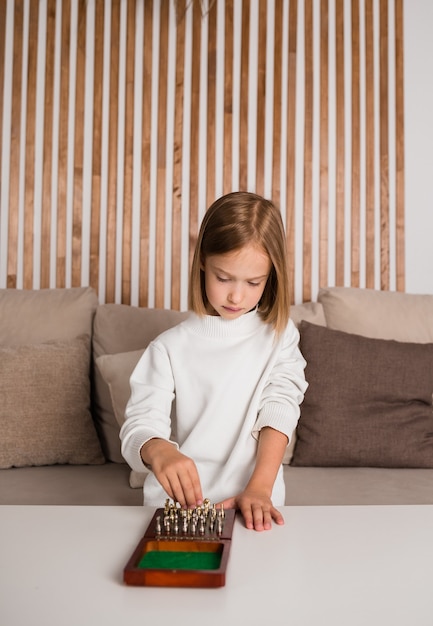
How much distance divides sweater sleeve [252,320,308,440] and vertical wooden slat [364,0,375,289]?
1332mm

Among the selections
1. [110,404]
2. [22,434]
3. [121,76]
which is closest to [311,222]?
[121,76]

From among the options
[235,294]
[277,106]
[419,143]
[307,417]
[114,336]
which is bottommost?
[307,417]

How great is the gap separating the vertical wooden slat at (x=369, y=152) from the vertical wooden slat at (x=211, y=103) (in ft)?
2.15

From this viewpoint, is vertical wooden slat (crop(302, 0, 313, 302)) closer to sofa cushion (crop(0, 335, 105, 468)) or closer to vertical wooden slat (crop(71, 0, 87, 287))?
vertical wooden slat (crop(71, 0, 87, 287))

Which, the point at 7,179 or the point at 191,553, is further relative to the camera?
the point at 7,179

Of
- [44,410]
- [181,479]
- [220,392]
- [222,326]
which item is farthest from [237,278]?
[44,410]

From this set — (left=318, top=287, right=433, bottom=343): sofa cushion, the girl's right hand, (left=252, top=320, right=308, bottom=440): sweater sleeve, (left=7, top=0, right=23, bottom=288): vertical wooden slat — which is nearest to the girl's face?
(left=252, top=320, right=308, bottom=440): sweater sleeve

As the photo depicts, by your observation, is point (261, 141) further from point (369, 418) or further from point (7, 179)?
point (369, 418)

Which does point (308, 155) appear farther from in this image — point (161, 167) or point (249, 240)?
point (249, 240)

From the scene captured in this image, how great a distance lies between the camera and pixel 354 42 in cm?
264

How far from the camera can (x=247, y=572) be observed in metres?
0.67

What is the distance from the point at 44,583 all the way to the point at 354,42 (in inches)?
102

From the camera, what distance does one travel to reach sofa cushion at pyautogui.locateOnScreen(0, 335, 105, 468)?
71.2 inches

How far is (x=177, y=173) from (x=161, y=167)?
71mm
